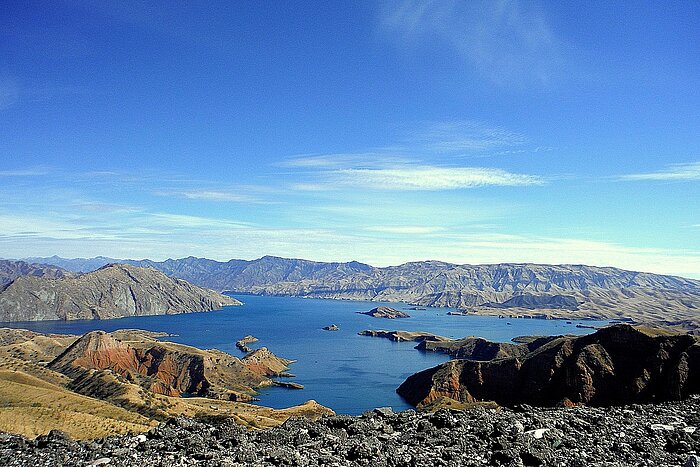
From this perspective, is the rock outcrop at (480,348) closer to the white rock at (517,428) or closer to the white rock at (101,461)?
the white rock at (517,428)

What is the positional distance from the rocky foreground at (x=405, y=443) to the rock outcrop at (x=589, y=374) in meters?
56.1

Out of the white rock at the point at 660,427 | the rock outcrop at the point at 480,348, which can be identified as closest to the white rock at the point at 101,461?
the white rock at the point at 660,427

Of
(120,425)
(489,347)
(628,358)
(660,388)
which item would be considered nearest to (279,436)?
(120,425)

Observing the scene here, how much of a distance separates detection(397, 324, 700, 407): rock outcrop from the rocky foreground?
5610 centimetres

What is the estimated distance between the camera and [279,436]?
1542 centimetres

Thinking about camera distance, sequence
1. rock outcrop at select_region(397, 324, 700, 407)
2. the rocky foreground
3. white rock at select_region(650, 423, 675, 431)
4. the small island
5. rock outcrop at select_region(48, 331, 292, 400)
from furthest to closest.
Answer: the small island → rock outcrop at select_region(48, 331, 292, 400) → rock outcrop at select_region(397, 324, 700, 407) → white rock at select_region(650, 423, 675, 431) → the rocky foreground

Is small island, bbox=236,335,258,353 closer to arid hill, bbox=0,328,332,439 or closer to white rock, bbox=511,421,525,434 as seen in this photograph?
arid hill, bbox=0,328,332,439

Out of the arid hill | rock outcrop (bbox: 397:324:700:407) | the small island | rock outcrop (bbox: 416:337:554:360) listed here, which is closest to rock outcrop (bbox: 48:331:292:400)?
the arid hill

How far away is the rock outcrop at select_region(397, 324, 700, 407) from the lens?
6762 centimetres

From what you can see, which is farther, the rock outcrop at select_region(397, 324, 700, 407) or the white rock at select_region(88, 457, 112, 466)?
the rock outcrop at select_region(397, 324, 700, 407)

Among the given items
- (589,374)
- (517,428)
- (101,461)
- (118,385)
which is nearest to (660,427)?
(517,428)

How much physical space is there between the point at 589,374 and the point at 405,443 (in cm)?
7443

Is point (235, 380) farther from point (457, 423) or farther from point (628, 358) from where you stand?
point (457, 423)

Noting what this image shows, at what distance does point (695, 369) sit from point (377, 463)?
231 ft
